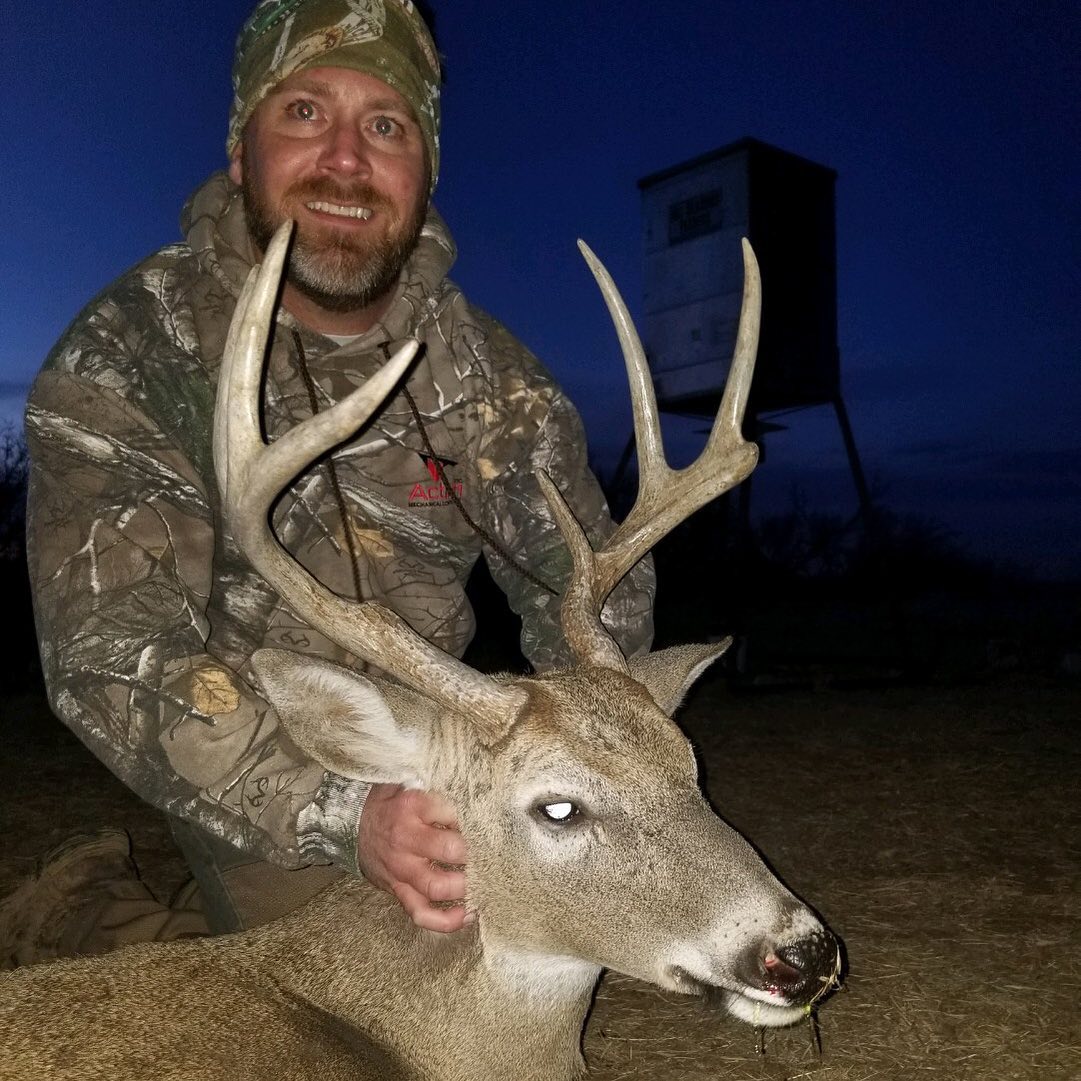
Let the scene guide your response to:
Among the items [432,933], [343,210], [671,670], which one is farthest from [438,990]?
[343,210]

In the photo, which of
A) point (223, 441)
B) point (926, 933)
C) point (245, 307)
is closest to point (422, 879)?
point (223, 441)

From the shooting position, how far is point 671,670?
3.17 m

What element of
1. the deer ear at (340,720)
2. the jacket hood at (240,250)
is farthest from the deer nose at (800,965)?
the jacket hood at (240,250)

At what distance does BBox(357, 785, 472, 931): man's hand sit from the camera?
260 cm

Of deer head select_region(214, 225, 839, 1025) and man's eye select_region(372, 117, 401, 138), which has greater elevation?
man's eye select_region(372, 117, 401, 138)

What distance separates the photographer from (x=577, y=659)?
2.99 m

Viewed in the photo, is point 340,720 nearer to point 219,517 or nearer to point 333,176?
point 219,517

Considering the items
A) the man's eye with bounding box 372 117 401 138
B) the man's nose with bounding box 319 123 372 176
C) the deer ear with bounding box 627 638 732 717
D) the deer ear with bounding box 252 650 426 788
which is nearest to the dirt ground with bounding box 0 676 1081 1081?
the deer ear with bounding box 627 638 732 717

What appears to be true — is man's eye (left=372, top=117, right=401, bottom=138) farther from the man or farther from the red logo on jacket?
the red logo on jacket

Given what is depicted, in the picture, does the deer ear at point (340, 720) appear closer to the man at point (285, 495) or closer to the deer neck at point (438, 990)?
the man at point (285, 495)

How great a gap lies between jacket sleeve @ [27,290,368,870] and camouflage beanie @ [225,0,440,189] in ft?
2.96

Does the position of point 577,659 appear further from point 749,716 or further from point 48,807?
point 749,716

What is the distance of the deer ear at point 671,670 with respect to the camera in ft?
10.3

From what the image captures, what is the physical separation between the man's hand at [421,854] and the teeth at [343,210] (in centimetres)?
225
